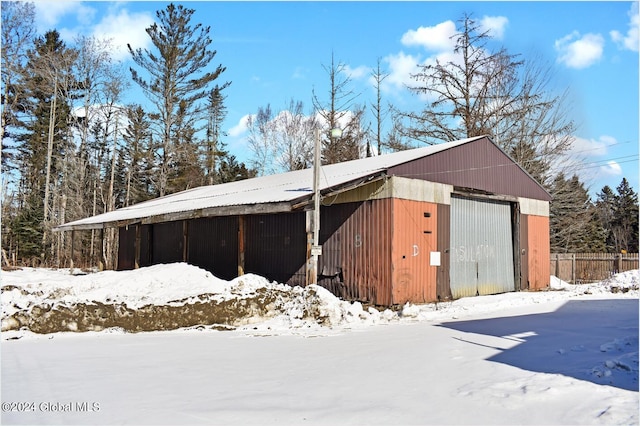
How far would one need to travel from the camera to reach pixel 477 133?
30.5 metres

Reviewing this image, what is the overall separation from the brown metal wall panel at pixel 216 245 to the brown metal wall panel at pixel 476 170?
24.7 ft

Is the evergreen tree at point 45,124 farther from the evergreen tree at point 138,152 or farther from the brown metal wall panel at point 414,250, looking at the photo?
the brown metal wall panel at point 414,250

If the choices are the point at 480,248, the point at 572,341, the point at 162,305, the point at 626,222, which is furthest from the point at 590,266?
the point at 626,222

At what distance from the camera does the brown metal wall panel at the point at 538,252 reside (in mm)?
19141

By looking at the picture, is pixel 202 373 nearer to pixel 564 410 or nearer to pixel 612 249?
pixel 564 410

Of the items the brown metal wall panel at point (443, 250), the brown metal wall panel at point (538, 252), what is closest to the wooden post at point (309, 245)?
the brown metal wall panel at point (443, 250)

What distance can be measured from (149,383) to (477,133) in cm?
2810

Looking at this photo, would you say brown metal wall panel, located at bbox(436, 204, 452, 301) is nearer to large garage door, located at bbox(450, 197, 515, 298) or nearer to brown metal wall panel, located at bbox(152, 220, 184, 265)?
large garage door, located at bbox(450, 197, 515, 298)

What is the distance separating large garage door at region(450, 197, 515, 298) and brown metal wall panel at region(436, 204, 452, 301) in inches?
13.6

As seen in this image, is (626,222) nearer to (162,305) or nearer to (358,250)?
(358,250)

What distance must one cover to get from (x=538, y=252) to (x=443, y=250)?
6.52m

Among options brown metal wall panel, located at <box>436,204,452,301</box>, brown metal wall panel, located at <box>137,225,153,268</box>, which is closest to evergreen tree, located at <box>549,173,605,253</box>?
brown metal wall panel, located at <box>436,204,452,301</box>

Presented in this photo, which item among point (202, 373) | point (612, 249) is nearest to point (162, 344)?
point (202, 373)

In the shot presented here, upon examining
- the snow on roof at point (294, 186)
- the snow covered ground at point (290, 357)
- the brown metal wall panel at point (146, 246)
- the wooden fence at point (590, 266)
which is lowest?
the snow covered ground at point (290, 357)
